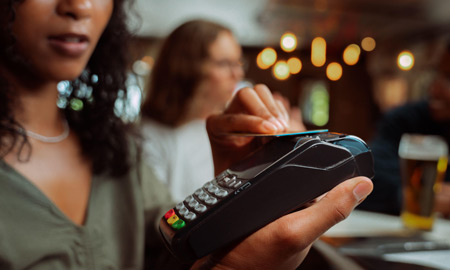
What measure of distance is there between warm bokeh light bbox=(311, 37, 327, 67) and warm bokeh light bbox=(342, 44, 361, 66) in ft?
1.34

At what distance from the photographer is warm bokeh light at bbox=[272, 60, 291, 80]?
7898 millimetres

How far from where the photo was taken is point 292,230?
357mm

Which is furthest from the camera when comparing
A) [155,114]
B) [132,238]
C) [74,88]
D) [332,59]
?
[332,59]

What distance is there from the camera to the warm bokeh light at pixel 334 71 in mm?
8039

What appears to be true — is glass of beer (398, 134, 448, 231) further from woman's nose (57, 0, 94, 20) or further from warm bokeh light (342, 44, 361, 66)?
warm bokeh light (342, 44, 361, 66)

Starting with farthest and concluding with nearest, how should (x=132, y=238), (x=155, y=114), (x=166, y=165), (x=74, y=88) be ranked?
(x=155, y=114), (x=166, y=165), (x=74, y=88), (x=132, y=238)

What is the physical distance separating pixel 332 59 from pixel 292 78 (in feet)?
2.96

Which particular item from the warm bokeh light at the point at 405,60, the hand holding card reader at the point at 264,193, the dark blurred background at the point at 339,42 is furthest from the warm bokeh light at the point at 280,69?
the hand holding card reader at the point at 264,193

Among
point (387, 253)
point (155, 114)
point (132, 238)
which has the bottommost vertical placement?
point (155, 114)

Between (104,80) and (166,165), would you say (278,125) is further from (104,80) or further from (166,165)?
(166,165)

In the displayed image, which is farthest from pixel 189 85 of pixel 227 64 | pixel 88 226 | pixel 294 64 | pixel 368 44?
pixel 294 64

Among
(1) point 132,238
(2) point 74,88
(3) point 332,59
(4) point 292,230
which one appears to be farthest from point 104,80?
(3) point 332,59

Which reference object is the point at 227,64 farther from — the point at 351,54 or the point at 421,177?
the point at 351,54

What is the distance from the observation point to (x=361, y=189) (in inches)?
14.6
